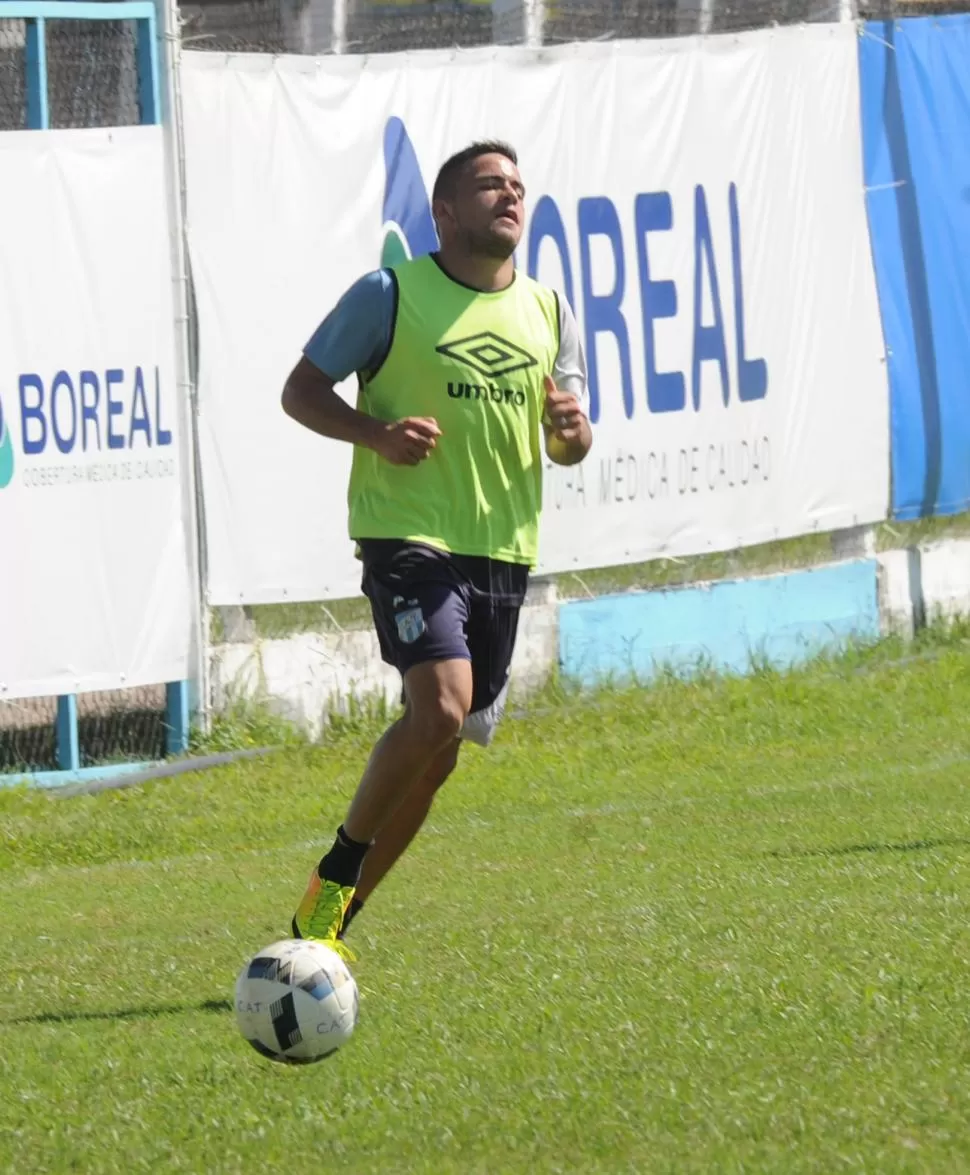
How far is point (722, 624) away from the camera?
13.1m

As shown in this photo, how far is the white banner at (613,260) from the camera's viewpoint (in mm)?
10992

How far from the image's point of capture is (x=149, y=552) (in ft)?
35.3

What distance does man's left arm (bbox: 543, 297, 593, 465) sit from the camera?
692 cm

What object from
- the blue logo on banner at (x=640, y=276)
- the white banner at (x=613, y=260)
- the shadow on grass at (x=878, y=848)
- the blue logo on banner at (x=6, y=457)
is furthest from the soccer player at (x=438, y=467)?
the blue logo on banner at (x=640, y=276)

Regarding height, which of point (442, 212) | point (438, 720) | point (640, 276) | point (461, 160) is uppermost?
point (461, 160)

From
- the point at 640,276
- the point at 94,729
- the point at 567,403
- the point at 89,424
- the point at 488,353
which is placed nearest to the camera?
the point at 488,353

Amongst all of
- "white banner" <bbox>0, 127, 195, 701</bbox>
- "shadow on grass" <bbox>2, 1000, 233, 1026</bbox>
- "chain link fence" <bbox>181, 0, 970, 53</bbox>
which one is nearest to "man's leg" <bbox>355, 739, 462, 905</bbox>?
"shadow on grass" <bbox>2, 1000, 233, 1026</bbox>

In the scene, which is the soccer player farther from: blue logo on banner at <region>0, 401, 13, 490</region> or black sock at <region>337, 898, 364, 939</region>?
blue logo on banner at <region>0, 401, 13, 490</region>

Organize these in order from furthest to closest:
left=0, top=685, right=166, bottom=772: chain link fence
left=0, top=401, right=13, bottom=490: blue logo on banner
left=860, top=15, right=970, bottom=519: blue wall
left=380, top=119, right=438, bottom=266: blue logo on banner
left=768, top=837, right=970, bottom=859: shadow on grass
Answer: left=860, top=15, right=970, bottom=519: blue wall < left=380, top=119, right=438, bottom=266: blue logo on banner < left=0, top=685, right=166, bottom=772: chain link fence < left=0, top=401, right=13, bottom=490: blue logo on banner < left=768, top=837, right=970, bottom=859: shadow on grass

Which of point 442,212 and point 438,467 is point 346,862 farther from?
point 442,212

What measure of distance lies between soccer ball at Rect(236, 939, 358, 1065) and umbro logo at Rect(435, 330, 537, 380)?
1769 mm

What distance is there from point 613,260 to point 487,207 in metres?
5.75

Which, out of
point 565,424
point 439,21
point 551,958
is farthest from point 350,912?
point 439,21

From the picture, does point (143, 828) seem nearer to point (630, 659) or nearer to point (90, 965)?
point (90, 965)
